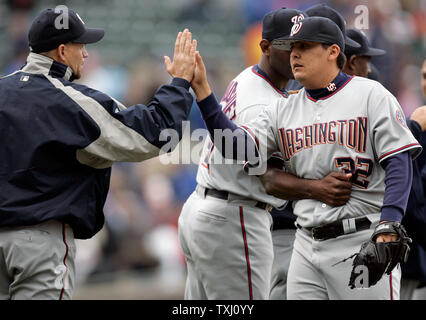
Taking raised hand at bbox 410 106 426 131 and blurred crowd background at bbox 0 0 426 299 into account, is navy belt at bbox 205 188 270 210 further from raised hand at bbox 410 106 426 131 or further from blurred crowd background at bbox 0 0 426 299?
blurred crowd background at bbox 0 0 426 299

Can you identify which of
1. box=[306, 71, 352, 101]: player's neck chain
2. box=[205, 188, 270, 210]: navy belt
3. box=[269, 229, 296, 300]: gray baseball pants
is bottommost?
box=[269, 229, 296, 300]: gray baseball pants

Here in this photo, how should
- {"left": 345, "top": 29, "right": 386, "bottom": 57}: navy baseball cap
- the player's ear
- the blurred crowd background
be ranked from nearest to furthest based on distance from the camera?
1. the player's ear
2. {"left": 345, "top": 29, "right": 386, "bottom": 57}: navy baseball cap
3. the blurred crowd background

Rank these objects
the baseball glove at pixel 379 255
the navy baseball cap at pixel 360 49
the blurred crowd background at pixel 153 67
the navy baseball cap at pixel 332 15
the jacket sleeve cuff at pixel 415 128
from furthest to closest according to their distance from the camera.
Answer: the blurred crowd background at pixel 153 67, the navy baseball cap at pixel 360 49, the navy baseball cap at pixel 332 15, the jacket sleeve cuff at pixel 415 128, the baseball glove at pixel 379 255

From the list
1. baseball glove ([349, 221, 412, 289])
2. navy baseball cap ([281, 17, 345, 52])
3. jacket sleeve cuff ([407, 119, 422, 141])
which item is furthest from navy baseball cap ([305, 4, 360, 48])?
baseball glove ([349, 221, 412, 289])

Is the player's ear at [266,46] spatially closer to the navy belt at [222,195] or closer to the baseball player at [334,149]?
the baseball player at [334,149]

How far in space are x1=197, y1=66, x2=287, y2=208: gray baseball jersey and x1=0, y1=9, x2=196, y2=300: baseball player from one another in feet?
1.65

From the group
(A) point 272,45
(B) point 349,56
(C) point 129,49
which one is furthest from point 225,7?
(A) point 272,45

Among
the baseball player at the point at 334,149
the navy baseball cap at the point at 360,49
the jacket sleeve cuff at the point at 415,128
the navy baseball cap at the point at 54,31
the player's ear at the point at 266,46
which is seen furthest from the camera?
the navy baseball cap at the point at 360,49

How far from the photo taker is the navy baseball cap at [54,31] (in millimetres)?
3398

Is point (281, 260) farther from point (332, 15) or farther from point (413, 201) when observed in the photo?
point (332, 15)

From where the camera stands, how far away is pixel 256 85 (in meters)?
3.88

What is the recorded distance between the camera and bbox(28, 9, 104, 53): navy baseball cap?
3.40m

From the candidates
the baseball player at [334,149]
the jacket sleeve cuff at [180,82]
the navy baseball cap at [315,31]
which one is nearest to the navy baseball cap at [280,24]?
the baseball player at [334,149]
